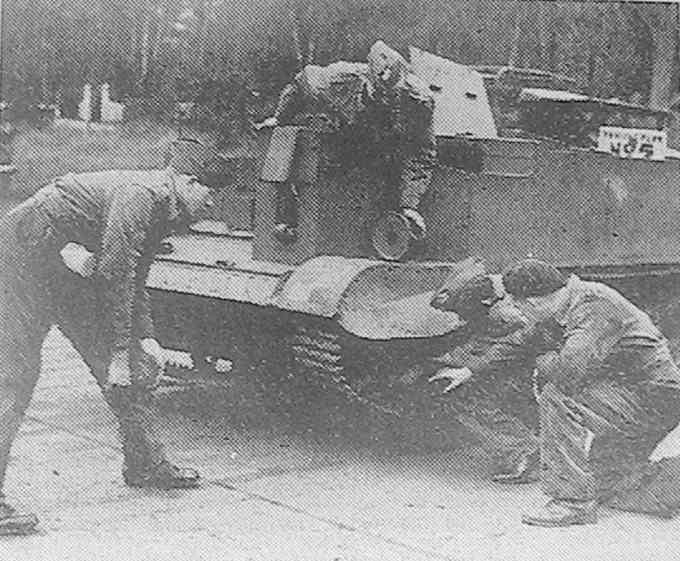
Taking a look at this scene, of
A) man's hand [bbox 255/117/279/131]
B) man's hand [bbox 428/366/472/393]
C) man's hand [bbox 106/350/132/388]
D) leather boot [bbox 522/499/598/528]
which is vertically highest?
man's hand [bbox 255/117/279/131]

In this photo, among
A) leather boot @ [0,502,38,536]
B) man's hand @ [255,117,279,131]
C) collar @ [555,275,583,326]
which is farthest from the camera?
man's hand @ [255,117,279,131]

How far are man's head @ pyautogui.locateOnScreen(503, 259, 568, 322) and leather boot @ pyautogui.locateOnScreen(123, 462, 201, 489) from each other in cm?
146

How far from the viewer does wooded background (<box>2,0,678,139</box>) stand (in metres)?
4.59

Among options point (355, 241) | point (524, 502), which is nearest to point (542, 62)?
point (355, 241)

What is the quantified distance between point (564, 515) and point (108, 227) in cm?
196

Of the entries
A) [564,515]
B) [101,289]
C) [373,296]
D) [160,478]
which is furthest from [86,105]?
[564,515]

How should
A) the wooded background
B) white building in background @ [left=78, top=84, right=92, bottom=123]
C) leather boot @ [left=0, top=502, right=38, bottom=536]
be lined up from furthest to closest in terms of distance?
white building in background @ [left=78, top=84, right=92, bottom=123]
the wooded background
leather boot @ [left=0, top=502, right=38, bottom=536]

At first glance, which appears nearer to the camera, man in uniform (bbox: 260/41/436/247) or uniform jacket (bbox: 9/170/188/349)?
uniform jacket (bbox: 9/170/188/349)

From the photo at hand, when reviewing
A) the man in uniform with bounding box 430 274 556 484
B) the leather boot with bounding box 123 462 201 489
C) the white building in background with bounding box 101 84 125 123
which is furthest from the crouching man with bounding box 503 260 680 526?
the white building in background with bounding box 101 84 125 123

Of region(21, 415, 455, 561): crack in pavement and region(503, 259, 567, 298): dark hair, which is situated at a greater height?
region(503, 259, 567, 298): dark hair

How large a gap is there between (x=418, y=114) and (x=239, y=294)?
1107 mm

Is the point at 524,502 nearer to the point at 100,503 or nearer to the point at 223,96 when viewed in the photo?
the point at 100,503

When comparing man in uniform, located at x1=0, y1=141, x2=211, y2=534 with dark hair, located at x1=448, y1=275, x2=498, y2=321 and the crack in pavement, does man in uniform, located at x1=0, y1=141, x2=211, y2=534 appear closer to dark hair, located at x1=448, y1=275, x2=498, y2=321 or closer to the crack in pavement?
the crack in pavement

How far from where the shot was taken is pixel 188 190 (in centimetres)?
437
